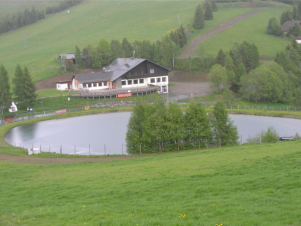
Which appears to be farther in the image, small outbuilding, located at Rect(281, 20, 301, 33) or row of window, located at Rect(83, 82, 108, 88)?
small outbuilding, located at Rect(281, 20, 301, 33)

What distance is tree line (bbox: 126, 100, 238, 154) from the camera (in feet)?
105

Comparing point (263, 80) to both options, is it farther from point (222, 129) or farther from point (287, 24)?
point (287, 24)

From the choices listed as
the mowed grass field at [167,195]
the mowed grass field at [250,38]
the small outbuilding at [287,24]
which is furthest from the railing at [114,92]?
the small outbuilding at [287,24]

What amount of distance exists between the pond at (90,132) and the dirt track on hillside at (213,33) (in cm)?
4998

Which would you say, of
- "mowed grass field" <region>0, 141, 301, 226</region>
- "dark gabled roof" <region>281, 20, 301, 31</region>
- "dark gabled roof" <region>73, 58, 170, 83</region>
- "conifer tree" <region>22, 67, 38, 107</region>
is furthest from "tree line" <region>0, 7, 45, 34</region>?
"mowed grass field" <region>0, 141, 301, 226</region>

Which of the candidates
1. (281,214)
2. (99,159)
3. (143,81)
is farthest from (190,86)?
(281,214)

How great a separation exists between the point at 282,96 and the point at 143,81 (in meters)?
28.9

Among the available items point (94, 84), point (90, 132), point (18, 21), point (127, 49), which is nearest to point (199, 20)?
point (127, 49)

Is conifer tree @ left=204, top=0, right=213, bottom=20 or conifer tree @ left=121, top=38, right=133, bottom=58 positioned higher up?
conifer tree @ left=204, top=0, right=213, bottom=20

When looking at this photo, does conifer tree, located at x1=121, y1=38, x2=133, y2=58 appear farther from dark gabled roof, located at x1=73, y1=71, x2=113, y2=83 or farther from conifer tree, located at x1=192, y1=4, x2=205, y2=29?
conifer tree, located at x1=192, y1=4, x2=205, y2=29

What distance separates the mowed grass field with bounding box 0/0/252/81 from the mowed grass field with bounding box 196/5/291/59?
320 inches

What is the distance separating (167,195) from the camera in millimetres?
14297

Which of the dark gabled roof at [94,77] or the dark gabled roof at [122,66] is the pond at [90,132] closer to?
the dark gabled roof at [94,77]

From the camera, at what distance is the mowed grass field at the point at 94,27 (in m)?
105
